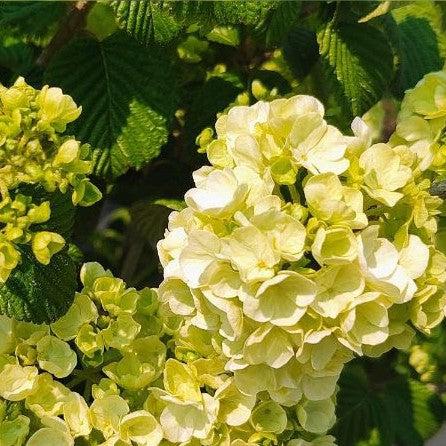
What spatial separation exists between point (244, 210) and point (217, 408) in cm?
16

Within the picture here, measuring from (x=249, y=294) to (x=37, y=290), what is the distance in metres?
0.19

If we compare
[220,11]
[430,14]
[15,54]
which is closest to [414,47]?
[430,14]

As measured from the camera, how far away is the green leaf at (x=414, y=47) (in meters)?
1.01

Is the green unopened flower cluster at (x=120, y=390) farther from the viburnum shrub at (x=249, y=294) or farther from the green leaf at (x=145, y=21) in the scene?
the green leaf at (x=145, y=21)

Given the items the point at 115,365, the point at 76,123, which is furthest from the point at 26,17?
the point at 115,365

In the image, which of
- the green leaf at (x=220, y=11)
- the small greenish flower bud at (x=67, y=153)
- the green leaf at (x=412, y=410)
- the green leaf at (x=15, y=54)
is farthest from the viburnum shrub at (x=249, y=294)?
the green leaf at (x=412, y=410)

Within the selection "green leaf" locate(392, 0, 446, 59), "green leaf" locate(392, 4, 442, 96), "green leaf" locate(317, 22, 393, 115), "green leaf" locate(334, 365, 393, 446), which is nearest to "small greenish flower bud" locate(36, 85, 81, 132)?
"green leaf" locate(317, 22, 393, 115)

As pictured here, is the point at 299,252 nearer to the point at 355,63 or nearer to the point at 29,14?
the point at 355,63

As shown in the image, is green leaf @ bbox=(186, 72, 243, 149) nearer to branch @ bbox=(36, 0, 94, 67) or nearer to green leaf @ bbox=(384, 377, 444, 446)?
branch @ bbox=(36, 0, 94, 67)

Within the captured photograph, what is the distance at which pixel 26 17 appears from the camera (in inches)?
38.2

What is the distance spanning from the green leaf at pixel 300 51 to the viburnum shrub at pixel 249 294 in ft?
0.88

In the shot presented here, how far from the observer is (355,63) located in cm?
93

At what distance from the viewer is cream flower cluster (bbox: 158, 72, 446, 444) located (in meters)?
0.65

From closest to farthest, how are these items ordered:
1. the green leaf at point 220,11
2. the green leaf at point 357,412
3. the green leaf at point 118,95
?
the green leaf at point 220,11 → the green leaf at point 118,95 → the green leaf at point 357,412
